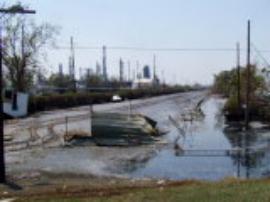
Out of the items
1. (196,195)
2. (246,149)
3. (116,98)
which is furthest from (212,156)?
(116,98)

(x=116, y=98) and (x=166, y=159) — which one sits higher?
(x=116, y=98)

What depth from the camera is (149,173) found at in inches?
888

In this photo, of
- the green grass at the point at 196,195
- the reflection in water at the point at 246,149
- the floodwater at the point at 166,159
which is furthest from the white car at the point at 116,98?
the green grass at the point at 196,195

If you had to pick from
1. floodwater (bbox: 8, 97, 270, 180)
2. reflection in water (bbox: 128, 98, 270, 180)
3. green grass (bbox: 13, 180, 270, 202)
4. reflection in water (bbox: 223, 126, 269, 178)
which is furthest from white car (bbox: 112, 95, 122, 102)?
green grass (bbox: 13, 180, 270, 202)

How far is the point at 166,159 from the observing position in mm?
26844

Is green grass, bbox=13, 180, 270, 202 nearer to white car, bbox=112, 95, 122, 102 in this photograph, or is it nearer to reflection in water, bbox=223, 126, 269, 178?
reflection in water, bbox=223, 126, 269, 178

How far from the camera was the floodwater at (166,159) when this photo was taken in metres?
22.8

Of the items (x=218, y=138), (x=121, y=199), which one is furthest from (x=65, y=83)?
(x=121, y=199)

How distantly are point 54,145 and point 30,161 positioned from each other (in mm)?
6192

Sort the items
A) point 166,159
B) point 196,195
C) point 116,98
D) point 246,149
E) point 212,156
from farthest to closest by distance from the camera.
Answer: point 116,98
point 246,149
point 212,156
point 166,159
point 196,195

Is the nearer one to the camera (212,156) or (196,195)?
(196,195)

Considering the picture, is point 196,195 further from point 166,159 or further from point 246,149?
point 246,149

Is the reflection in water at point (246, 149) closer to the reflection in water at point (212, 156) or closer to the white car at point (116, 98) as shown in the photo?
the reflection in water at point (212, 156)

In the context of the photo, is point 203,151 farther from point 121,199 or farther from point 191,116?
point 191,116
